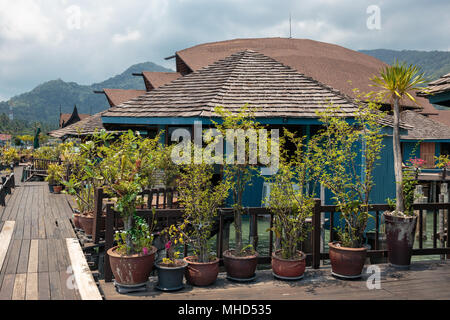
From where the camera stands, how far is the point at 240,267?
5336mm

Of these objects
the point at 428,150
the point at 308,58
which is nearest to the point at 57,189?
the point at 308,58

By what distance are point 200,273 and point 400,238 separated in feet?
11.2

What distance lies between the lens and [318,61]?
23203 mm

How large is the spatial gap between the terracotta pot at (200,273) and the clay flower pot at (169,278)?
18 cm

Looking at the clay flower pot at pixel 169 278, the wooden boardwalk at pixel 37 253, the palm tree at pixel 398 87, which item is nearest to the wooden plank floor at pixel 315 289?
the clay flower pot at pixel 169 278

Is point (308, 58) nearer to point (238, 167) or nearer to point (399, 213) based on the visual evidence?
point (399, 213)

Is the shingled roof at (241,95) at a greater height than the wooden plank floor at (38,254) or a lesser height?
greater

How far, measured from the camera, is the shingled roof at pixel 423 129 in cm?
2338

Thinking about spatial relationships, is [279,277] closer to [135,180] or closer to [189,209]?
[189,209]

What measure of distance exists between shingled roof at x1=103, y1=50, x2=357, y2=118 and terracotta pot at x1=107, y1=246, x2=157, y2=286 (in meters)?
5.32

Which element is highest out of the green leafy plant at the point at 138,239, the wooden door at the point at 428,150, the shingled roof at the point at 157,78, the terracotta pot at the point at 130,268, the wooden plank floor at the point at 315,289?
the shingled roof at the point at 157,78

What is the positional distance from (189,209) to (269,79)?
7.79 metres

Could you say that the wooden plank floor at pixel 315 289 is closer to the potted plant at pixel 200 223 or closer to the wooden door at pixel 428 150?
the potted plant at pixel 200 223
